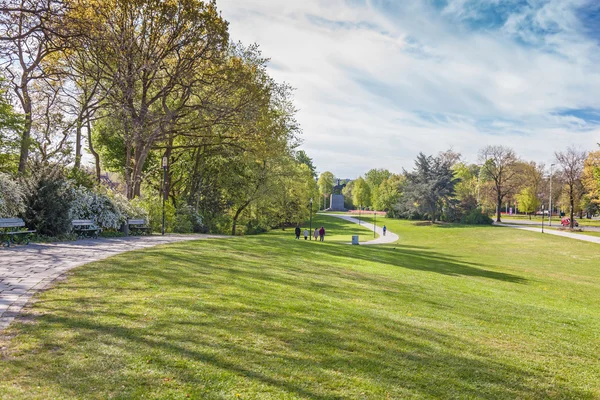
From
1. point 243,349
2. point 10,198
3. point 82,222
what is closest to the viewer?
point 243,349

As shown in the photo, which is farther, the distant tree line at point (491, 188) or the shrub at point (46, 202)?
the distant tree line at point (491, 188)

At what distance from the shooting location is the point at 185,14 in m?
18.8

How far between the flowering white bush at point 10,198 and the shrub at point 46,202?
448mm

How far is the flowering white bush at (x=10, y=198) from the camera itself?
1167 cm

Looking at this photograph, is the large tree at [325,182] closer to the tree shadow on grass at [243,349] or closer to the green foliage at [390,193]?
the green foliage at [390,193]

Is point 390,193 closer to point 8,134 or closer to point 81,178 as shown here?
point 81,178

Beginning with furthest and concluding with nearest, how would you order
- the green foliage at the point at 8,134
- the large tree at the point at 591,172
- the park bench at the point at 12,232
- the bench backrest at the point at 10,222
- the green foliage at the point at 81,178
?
the large tree at the point at 591,172, the green foliage at the point at 8,134, the green foliage at the point at 81,178, the park bench at the point at 12,232, the bench backrest at the point at 10,222

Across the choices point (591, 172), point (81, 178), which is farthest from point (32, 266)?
point (591, 172)

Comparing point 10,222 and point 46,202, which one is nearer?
point 10,222

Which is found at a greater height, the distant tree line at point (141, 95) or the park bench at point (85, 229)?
the distant tree line at point (141, 95)

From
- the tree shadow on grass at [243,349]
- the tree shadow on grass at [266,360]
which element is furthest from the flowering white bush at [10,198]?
the tree shadow on grass at [266,360]

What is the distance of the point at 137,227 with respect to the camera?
1905 cm

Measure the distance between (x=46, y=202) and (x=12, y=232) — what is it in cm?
201

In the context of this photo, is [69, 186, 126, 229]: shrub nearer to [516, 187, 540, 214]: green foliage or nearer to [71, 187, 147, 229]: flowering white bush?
[71, 187, 147, 229]: flowering white bush
